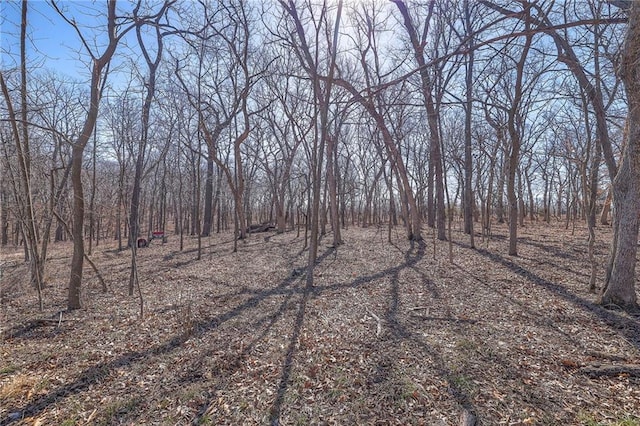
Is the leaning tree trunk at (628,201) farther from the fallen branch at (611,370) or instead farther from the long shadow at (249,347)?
the long shadow at (249,347)

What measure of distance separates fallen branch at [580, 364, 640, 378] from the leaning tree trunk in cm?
196

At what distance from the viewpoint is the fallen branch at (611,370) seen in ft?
9.61

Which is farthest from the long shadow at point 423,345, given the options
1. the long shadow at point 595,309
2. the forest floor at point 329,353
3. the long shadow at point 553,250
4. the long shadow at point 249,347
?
the long shadow at point 553,250

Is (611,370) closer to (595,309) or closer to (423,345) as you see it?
(423,345)

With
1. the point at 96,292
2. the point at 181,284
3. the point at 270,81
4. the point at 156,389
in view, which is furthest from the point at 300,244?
the point at 156,389

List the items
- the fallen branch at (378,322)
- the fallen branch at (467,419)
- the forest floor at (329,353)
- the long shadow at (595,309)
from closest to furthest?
the fallen branch at (467,419) → the forest floor at (329,353) → the long shadow at (595,309) → the fallen branch at (378,322)

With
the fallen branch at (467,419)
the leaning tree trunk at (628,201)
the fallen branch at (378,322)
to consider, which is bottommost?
the fallen branch at (467,419)

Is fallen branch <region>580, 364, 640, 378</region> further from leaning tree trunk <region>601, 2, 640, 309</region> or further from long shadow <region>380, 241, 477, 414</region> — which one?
leaning tree trunk <region>601, 2, 640, 309</region>

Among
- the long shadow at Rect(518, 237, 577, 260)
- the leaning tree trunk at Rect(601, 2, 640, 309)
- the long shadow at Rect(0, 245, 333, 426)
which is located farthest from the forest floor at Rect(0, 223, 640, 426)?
the long shadow at Rect(518, 237, 577, 260)

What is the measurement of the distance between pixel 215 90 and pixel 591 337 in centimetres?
1466

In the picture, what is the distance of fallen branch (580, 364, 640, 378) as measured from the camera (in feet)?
9.61

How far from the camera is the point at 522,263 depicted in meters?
7.43

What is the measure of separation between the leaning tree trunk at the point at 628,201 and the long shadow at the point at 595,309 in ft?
0.85

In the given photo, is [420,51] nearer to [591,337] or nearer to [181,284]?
[591,337]
